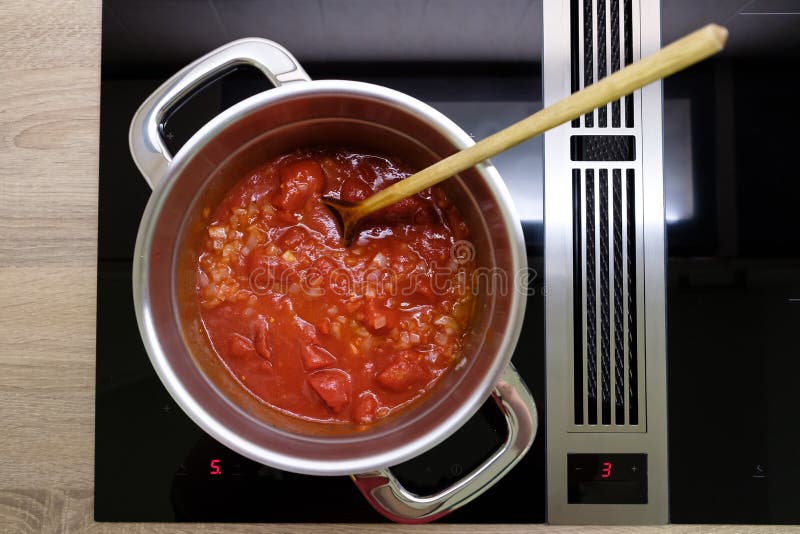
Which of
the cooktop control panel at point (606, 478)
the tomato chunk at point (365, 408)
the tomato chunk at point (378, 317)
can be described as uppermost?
the tomato chunk at point (378, 317)

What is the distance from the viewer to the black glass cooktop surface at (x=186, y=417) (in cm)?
137

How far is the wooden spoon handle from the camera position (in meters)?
0.73

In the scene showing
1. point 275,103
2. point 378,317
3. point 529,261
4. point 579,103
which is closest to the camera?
point 579,103

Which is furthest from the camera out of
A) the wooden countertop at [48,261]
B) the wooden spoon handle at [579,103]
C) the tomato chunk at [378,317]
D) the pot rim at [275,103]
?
the wooden countertop at [48,261]

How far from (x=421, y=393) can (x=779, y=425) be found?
1.00m

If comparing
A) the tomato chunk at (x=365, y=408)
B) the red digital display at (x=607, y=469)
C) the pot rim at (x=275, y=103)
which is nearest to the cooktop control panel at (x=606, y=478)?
the red digital display at (x=607, y=469)

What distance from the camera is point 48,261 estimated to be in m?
1.41

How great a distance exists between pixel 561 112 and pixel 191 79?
3.14 feet

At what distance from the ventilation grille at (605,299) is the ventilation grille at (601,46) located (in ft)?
0.48

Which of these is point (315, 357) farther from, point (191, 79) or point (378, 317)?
point (191, 79)

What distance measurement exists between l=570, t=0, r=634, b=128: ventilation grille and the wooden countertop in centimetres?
114

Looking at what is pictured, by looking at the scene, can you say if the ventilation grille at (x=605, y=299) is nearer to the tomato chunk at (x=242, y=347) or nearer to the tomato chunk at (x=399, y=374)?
the tomato chunk at (x=399, y=374)

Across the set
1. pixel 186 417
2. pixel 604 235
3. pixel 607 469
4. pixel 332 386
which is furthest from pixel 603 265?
pixel 186 417

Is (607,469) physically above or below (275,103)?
below
